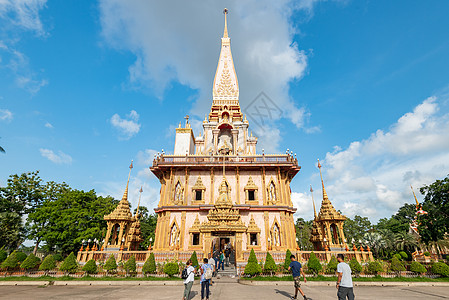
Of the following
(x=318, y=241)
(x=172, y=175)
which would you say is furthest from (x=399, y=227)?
(x=172, y=175)

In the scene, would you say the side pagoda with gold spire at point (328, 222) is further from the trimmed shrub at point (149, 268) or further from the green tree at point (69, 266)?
the green tree at point (69, 266)

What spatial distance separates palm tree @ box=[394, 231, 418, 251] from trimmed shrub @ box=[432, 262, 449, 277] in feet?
89.0

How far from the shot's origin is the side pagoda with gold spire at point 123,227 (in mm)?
20800

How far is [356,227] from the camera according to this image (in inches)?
1913

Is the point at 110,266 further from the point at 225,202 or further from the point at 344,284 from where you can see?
the point at 344,284

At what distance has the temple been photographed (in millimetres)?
18853

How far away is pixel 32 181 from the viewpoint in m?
32.8

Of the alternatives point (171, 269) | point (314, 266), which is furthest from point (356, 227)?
point (171, 269)

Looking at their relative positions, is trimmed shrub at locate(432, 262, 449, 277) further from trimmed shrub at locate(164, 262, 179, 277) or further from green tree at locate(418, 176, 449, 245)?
trimmed shrub at locate(164, 262, 179, 277)

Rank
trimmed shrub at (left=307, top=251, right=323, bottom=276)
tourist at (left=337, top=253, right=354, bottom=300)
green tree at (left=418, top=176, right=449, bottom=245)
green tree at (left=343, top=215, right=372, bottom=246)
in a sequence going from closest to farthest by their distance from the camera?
tourist at (left=337, top=253, right=354, bottom=300), trimmed shrub at (left=307, top=251, right=323, bottom=276), green tree at (left=418, top=176, right=449, bottom=245), green tree at (left=343, top=215, right=372, bottom=246)

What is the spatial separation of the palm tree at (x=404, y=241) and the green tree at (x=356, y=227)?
8156 mm

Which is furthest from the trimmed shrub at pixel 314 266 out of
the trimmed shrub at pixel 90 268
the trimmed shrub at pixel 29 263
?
the trimmed shrub at pixel 29 263

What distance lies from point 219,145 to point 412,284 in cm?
2357

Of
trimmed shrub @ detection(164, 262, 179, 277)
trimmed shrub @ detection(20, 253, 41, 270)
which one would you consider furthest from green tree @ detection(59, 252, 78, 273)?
trimmed shrub @ detection(164, 262, 179, 277)
